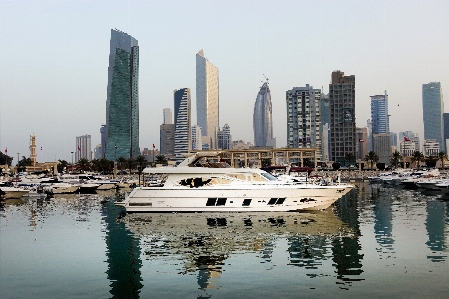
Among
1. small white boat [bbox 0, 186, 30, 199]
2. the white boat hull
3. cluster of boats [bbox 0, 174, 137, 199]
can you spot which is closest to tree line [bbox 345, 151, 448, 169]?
cluster of boats [bbox 0, 174, 137, 199]

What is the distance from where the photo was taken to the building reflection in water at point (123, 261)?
15637 mm

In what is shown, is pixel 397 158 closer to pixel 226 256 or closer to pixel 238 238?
pixel 238 238

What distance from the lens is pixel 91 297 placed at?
48.0 ft

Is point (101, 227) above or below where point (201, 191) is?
below

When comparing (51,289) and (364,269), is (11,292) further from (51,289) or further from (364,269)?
(364,269)

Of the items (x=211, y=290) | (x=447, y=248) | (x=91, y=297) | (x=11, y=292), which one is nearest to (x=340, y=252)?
(x=447, y=248)

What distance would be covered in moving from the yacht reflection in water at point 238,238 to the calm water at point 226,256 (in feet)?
0.18

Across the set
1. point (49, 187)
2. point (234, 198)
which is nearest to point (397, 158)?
point (49, 187)

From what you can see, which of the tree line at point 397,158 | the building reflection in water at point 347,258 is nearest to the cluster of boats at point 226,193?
the building reflection in water at point 347,258

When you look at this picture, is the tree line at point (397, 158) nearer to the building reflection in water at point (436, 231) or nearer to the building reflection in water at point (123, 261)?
the building reflection in water at point (436, 231)

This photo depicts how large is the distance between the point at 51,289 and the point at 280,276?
27.2 feet

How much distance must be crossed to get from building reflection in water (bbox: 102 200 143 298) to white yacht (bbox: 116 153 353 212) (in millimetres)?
4612

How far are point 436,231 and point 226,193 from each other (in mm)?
15073

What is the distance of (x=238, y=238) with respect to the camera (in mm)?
25188
